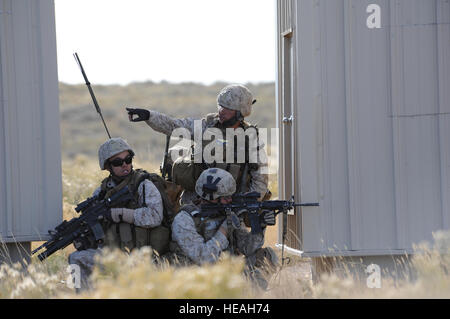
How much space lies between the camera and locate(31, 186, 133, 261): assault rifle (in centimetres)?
662

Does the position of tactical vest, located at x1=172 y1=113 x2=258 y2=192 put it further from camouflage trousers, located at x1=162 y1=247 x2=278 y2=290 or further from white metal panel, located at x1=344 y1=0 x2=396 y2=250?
white metal panel, located at x1=344 y1=0 x2=396 y2=250

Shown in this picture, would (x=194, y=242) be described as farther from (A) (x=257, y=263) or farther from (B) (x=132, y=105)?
(B) (x=132, y=105)

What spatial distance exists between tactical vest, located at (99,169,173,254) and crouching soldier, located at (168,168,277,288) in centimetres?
14

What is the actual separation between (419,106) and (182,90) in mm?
56407

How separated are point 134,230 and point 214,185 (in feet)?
2.74

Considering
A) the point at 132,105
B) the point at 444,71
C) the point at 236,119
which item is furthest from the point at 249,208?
the point at 132,105

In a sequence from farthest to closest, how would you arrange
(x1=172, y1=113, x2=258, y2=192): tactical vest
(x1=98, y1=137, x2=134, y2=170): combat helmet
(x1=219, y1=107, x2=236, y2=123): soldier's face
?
(x1=219, y1=107, x2=236, y2=123): soldier's face → (x1=172, y1=113, x2=258, y2=192): tactical vest → (x1=98, y1=137, x2=134, y2=170): combat helmet

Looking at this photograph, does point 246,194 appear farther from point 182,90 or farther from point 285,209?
point 182,90

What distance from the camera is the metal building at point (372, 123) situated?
22.3 ft

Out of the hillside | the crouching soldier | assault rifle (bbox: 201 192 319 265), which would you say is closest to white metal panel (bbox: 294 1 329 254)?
assault rifle (bbox: 201 192 319 265)

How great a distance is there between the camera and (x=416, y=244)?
6816 millimetres

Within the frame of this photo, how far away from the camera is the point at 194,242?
6.44m

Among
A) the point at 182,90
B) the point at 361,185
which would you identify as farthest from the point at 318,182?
the point at 182,90
